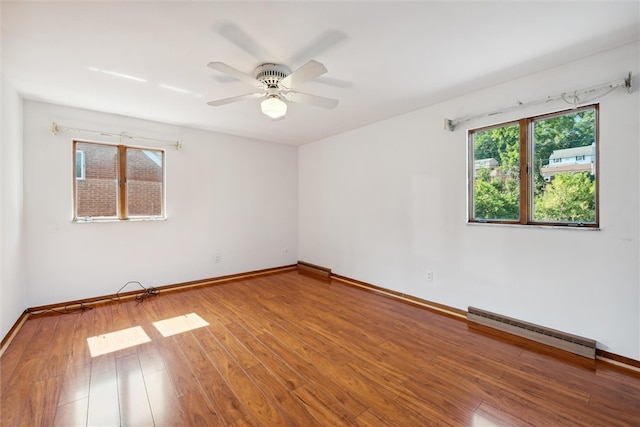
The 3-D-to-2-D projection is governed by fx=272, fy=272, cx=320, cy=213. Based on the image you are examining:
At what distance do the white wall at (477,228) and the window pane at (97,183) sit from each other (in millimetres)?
3154

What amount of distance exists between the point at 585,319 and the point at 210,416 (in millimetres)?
3026

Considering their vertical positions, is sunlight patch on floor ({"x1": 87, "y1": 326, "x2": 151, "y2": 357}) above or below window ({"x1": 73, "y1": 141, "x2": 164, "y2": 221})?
below

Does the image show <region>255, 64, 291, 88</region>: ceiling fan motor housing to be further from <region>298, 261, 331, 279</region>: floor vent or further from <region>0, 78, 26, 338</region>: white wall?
<region>298, 261, 331, 279</region>: floor vent

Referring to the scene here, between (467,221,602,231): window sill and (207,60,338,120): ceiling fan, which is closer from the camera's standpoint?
(207,60,338,120): ceiling fan

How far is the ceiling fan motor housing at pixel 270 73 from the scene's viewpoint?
90.9 inches

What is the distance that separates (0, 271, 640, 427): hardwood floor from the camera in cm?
165

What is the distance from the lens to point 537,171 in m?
2.64

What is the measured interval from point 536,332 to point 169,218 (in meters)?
4.69

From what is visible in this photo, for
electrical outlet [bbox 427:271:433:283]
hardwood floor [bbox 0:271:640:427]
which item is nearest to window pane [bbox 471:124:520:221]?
electrical outlet [bbox 427:271:433:283]

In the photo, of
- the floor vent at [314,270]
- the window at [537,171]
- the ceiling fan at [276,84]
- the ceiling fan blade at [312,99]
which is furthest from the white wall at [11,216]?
the window at [537,171]

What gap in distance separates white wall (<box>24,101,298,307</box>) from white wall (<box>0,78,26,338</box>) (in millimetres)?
198

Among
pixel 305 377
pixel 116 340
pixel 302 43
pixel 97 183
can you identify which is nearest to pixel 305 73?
pixel 302 43

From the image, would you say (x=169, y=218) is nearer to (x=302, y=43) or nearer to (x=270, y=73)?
(x=270, y=73)

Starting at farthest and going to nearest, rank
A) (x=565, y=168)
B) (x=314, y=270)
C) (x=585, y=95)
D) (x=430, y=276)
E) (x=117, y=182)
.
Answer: (x=314, y=270), (x=117, y=182), (x=430, y=276), (x=565, y=168), (x=585, y=95)
